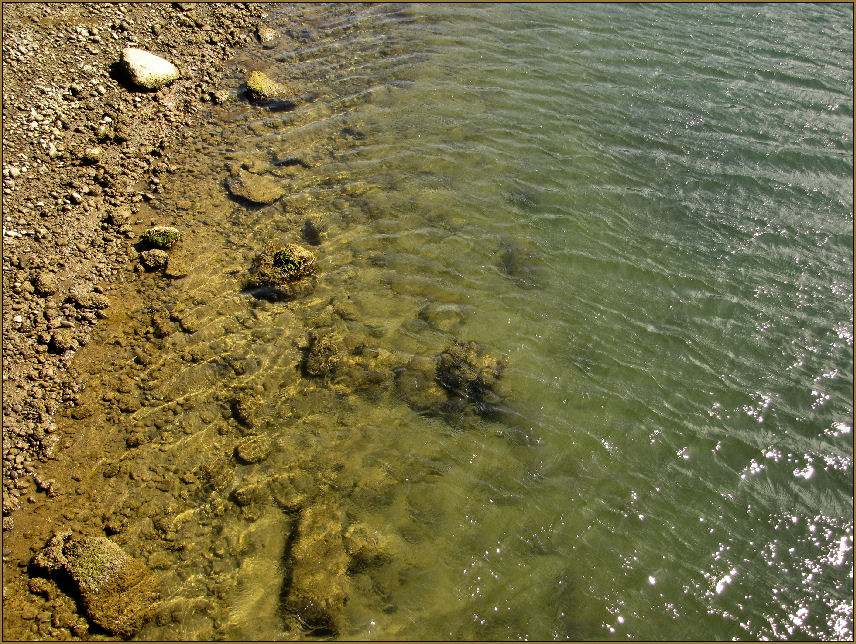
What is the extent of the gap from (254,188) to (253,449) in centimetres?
574

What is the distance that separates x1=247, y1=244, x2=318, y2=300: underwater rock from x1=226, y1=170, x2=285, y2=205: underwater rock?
1.61 m

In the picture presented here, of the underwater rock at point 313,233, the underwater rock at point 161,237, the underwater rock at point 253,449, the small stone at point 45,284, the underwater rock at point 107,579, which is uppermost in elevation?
the underwater rock at point 313,233

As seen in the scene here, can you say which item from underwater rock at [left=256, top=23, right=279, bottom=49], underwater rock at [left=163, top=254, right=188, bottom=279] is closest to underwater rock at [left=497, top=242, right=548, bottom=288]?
underwater rock at [left=163, top=254, right=188, bottom=279]

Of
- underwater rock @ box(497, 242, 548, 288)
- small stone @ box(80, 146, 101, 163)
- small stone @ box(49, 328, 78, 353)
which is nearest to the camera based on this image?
small stone @ box(49, 328, 78, 353)

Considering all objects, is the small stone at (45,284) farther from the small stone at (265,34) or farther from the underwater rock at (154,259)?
the small stone at (265,34)

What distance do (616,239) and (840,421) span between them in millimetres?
4587

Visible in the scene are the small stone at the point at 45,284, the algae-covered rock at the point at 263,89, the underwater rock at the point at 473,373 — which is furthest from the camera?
the algae-covered rock at the point at 263,89

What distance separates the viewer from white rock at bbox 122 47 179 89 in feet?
38.5

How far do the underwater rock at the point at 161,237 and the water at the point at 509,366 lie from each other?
18.9 inches

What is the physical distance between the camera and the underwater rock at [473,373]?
296 inches

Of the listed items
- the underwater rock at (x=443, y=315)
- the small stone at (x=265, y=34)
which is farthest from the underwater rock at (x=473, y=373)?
the small stone at (x=265, y=34)

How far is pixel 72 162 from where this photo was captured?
10.1 m

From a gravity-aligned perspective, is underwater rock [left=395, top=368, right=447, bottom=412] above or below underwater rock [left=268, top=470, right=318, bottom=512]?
above

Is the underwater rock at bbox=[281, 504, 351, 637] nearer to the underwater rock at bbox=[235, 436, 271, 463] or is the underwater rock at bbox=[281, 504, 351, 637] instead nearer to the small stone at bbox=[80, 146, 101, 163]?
the underwater rock at bbox=[235, 436, 271, 463]
